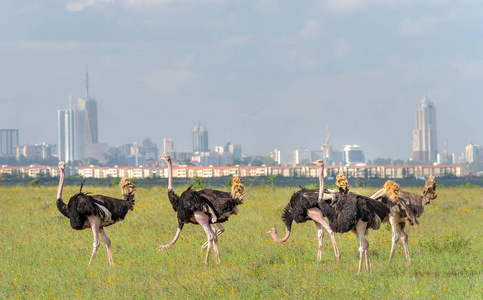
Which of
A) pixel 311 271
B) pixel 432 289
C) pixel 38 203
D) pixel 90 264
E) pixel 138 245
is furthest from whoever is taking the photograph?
pixel 38 203

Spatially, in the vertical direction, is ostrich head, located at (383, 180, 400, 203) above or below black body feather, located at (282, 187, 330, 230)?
above

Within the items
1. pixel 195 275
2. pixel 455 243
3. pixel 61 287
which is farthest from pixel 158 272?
pixel 455 243

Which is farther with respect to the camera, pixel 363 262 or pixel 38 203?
pixel 38 203

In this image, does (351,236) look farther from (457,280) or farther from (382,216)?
(457,280)

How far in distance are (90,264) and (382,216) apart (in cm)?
540

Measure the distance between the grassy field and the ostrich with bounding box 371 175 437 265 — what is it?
430 mm

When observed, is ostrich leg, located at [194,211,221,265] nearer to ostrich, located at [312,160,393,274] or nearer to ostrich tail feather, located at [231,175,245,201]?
ostrich tail feather, located at [231,175,245,201]

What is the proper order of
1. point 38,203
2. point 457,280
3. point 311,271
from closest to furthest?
point 457,280
point 311,271
point 38,203

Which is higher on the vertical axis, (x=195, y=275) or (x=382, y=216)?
(x=382, y=216)

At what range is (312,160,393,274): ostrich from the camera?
1180 cm

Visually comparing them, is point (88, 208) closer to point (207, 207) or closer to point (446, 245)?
point (207, 207)

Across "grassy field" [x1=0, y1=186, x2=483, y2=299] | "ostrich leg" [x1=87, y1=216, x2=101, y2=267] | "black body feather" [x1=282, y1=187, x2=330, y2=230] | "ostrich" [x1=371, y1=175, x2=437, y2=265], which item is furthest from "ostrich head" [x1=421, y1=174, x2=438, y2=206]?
"ostrich leg" [x1=87, y1=216, x2=101, y2=267]

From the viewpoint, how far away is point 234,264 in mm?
13141

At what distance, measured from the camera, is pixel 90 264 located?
44.1 feet
